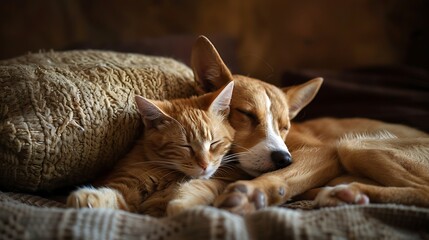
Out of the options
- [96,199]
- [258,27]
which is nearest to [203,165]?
[96,199]

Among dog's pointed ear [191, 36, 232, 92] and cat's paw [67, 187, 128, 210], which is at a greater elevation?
dog's pointed ear [191, 36, 232, 92]

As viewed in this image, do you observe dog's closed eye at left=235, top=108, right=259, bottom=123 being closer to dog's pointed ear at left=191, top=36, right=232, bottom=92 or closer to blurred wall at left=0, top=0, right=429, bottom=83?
dog's pointed ear at left=191, top=36, right=232, bottom=92

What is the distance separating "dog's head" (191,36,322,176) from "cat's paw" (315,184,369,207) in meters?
0.23

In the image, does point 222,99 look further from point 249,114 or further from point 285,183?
point 285,183

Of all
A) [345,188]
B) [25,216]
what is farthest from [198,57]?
[25,216]

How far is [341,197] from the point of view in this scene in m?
1.22

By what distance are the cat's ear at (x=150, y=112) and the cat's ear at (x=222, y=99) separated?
0.18m

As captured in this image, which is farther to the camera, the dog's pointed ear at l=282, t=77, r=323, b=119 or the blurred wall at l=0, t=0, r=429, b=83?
the blurred wall at l=0, t=0, r=429, b=83

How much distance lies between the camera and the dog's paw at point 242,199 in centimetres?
112

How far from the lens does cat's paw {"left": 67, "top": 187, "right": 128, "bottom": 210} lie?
1.17 m

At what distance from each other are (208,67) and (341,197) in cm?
72

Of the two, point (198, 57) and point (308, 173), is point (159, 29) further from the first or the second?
point (308, 173)

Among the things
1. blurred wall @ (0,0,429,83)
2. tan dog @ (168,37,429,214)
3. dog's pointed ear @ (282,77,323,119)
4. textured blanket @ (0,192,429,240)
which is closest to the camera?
textured blanket @ (0,192,429,240)

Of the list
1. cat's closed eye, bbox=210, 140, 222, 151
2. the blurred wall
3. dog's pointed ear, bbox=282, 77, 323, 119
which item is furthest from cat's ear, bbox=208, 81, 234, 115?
the blurred wall
